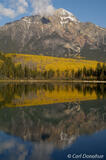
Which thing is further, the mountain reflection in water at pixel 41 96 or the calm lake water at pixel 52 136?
the mountain reflection in water at pixel 41 96

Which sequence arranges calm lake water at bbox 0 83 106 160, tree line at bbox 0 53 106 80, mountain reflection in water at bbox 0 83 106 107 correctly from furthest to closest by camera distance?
tree line at bbox 0 53 106 80
mountain reflection in water at bbox 0 83 106 107
calm lake water at bbox 0 83 106 160

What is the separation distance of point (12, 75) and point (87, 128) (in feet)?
512

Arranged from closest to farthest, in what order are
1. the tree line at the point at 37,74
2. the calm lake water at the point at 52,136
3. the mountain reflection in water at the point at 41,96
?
the calm lake water at the point at 52,136 → the mountain reflection in water at the point at 41,96 → the tree line at the point at 37,74

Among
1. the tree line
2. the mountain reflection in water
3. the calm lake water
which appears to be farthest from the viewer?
the tree line

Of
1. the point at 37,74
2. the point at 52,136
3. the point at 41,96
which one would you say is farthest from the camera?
the point at 37,74

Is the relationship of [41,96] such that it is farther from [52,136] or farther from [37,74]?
[37,74]

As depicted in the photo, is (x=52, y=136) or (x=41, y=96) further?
(x=41, y=96)

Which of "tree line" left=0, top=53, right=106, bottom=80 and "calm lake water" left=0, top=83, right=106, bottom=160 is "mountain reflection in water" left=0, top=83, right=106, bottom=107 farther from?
"tree line" left=0, top=53, right=106, bottom=80

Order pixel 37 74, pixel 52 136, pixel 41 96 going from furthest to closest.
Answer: pixel 37 74 < pixel 41 96 < pixel 52 136

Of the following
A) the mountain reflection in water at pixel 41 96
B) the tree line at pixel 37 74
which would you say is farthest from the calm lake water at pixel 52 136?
the tree line at pixel 37 74

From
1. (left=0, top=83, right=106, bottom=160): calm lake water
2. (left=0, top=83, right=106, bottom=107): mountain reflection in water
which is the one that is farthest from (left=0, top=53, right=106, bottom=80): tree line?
(left=0, top=83, right=106, bottom=160): calm lake water

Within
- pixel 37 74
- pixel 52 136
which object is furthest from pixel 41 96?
pixel 37 74

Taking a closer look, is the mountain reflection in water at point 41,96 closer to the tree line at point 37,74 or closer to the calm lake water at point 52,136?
the calm lake water at point 52,136

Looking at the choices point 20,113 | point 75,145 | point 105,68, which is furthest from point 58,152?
point 105,68
